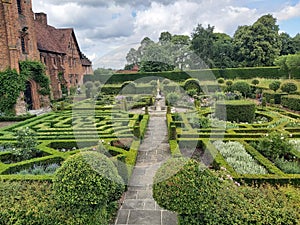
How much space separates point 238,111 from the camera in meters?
12.4

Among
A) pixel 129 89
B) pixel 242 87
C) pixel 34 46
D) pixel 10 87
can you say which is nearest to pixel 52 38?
pixel 34 46

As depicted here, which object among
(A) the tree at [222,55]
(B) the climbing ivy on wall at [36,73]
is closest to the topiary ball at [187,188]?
(B) the climbing ivy on wall at [36,73]

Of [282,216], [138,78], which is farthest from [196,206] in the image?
[138,78]

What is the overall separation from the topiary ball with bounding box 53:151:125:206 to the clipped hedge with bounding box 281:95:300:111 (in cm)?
1622

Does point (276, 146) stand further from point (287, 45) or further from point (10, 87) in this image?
point (287, 45)

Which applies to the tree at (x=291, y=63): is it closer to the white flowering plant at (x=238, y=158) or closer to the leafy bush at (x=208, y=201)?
the white flowering plant at (x=238, y=158)

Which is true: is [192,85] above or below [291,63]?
below

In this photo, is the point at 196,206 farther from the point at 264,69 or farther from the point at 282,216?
the point at 264,69

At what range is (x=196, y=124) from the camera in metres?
10.9

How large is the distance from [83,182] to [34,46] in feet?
65.1

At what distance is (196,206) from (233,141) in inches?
200

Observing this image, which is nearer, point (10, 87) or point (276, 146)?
point (276, 146)

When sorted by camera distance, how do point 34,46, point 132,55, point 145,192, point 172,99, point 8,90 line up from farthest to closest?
point 34,46 → point 172,99 → point 8,90 → point 132,55 → point 145,192

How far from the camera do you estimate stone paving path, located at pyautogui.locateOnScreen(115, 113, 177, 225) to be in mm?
4867
